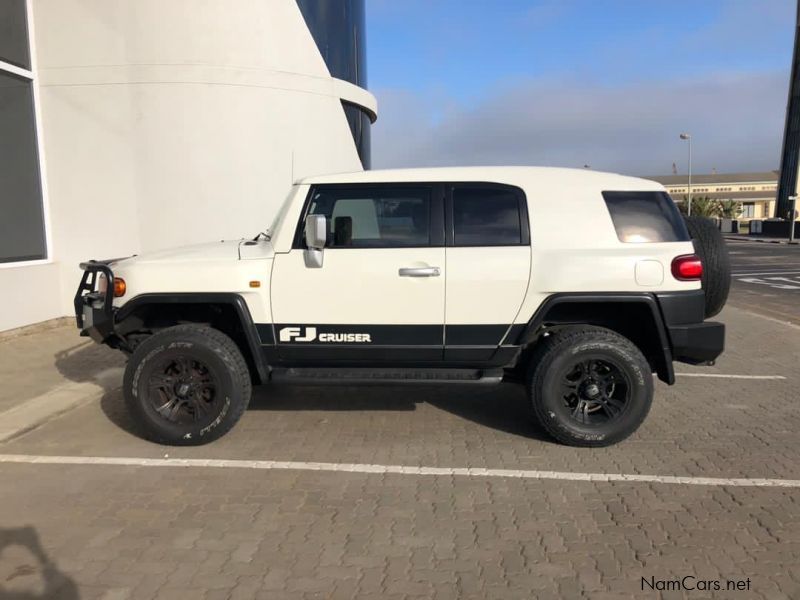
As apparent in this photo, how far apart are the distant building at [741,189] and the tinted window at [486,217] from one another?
94.6 meters

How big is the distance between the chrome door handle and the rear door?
0.10 metres

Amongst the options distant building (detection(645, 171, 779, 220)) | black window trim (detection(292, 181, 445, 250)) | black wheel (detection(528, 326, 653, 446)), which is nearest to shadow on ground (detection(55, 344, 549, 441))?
black wheel (detection(528, 326, 653, 446))

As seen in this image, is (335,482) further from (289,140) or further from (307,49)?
(307,49)

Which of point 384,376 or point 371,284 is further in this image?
point 384,376

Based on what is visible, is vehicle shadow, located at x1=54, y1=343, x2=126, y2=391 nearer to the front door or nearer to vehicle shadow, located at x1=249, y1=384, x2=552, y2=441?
vehicle shadow, located at x1=249, y1=384, x2=552, y2=441

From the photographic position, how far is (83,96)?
911 centimetres

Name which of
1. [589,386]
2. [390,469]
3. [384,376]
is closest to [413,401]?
[384,376]

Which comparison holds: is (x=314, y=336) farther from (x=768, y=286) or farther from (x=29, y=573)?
(x=768, y=286)

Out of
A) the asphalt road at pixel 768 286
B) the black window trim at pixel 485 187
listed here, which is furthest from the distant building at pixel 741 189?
the black window trim at pixel 485 187

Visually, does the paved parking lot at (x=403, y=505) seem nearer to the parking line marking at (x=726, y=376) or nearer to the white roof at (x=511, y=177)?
the parking line marking at (x=726, y=376)

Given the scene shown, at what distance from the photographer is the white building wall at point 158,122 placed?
902 centimetres

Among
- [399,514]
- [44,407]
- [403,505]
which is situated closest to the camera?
[399,514]

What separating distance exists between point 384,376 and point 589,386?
1.48m

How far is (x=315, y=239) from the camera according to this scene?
4.21 metres
